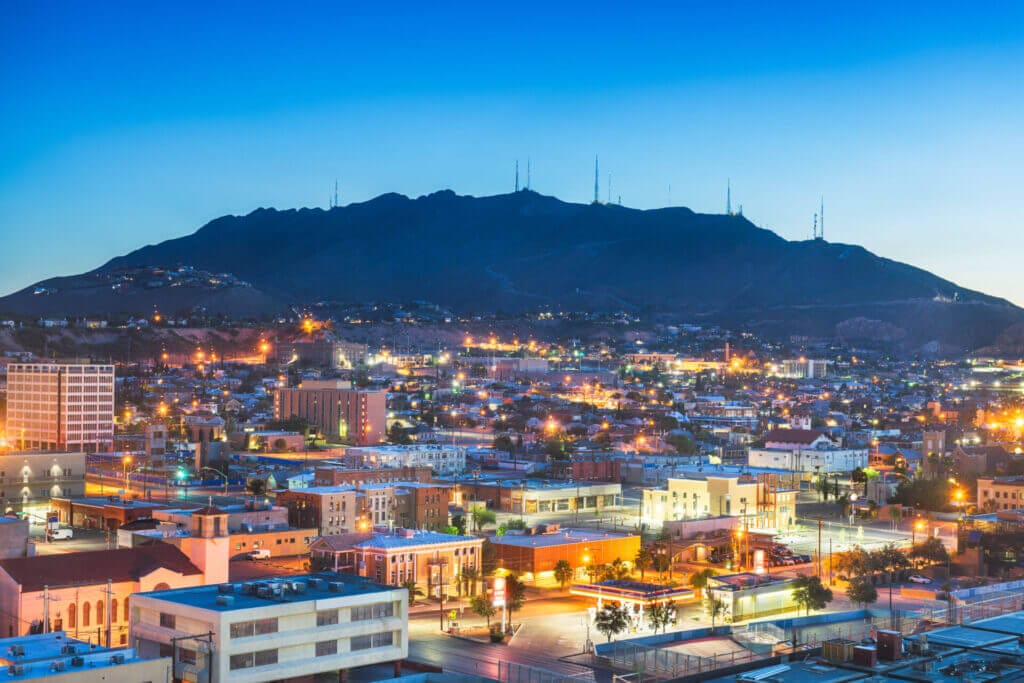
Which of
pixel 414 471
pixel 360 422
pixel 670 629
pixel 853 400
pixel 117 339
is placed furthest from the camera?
pixel 117 339

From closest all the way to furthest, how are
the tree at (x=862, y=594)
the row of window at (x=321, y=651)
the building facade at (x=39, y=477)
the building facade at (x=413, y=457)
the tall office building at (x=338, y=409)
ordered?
the row of window at (x=321, y=651) < the tree at (x=862, y=594) < the building facade at (x=39, y=477) < the building facade at (x=413, y=457) < the tall office building at (x=338, y=409)

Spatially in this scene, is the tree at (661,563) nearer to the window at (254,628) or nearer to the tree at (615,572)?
the tree at (615,572)

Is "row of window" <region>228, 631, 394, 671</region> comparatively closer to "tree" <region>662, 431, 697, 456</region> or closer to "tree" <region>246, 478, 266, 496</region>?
"tree" <region>246, 478, 266, 496</region>

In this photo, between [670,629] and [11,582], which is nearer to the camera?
[11,582]

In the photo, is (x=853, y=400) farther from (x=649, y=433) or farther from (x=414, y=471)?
(x=414, y=471)

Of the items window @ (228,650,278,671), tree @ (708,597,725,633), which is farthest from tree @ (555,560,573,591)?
window @ (228,650,278,671)

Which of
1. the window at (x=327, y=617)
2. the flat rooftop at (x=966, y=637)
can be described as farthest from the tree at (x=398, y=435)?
the flat rooftop at (x=966, y=637)

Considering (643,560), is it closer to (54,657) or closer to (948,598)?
(948,598)

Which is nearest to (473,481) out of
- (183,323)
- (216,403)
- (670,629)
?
(670,629)
